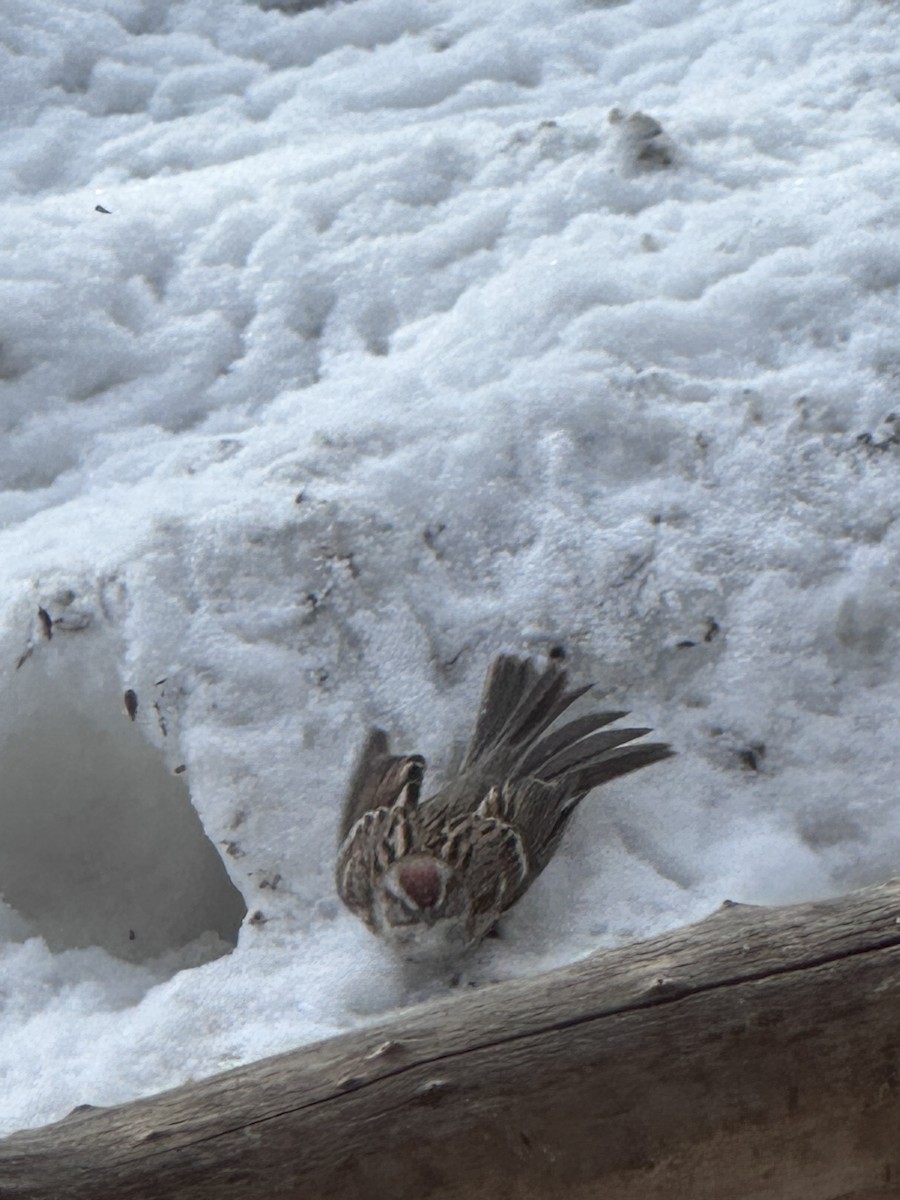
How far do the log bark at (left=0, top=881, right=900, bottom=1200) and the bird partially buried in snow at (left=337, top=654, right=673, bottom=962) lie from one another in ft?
1.59

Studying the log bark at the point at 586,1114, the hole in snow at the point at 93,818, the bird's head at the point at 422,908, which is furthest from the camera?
the hole in snow at the point at 93,818

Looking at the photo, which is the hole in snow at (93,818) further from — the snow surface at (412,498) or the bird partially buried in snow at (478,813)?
the bird partially buried in snow at (478,813)

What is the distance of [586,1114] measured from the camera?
140 cm

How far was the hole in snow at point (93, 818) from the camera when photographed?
2312 mm

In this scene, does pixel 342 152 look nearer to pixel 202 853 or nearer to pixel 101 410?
pixel 101 410

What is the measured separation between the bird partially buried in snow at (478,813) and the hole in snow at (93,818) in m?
0.41

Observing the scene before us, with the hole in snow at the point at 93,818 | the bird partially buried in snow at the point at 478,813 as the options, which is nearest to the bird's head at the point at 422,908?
the bird partially buried in snow at the point at 478,813

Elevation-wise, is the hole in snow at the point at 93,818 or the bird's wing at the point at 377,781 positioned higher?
the bird's wing at the point at 377,781

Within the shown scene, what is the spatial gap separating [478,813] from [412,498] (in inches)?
31.7

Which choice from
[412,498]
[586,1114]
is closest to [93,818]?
[412,498]

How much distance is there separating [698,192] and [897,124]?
0.61m

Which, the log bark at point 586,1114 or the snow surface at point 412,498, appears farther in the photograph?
the snow surface at point 412,498

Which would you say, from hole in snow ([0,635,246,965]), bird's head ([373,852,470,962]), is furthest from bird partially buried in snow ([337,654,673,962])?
hole in snow ([0,635,246,965])

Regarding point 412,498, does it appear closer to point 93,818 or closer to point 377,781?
point 377,781
